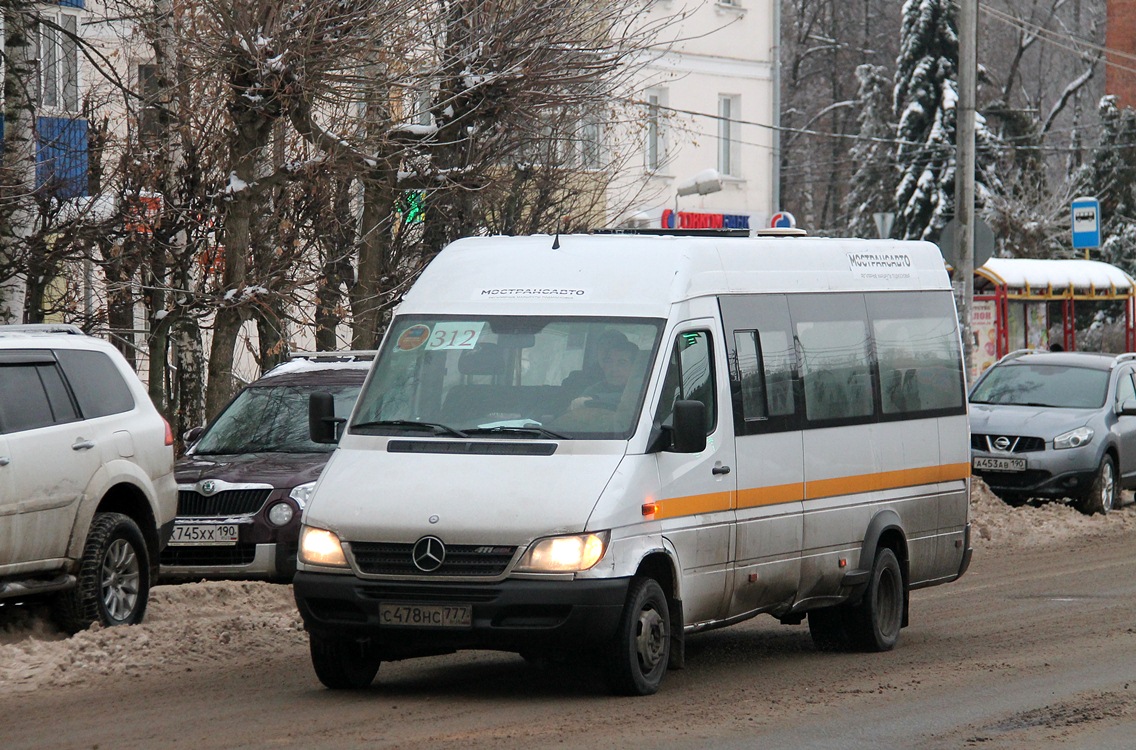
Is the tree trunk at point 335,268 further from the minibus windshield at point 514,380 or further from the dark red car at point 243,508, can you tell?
the minibus windshield at point 514,380

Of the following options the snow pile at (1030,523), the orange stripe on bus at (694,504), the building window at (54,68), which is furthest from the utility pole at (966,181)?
the orange stripe on bus at (694,504)

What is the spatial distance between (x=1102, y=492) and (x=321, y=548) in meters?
13.5

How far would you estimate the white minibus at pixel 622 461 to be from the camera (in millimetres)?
8391

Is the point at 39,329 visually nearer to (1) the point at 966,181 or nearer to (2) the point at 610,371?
(2) the point at 610,371

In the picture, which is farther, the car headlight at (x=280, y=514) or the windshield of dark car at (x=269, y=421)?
the windshield of dark car at (x=269, y=421)

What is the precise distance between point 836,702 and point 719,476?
4.29ft

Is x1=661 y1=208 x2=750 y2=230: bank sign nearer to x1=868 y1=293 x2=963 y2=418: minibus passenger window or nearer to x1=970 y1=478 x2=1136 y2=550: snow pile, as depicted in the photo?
x1=970 y1=478 x2=1136 y2=550: snow pile

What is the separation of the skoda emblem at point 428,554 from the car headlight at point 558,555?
0.37m

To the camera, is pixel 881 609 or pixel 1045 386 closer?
pixel 881 609

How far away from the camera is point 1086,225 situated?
35750 mm

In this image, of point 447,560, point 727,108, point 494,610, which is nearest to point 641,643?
point 494,610

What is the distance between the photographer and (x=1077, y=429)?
66.2 feet

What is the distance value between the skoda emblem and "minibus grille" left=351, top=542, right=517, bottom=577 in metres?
0.01

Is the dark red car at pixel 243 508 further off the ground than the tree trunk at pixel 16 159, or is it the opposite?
the tree trunk at pixel 16 159
